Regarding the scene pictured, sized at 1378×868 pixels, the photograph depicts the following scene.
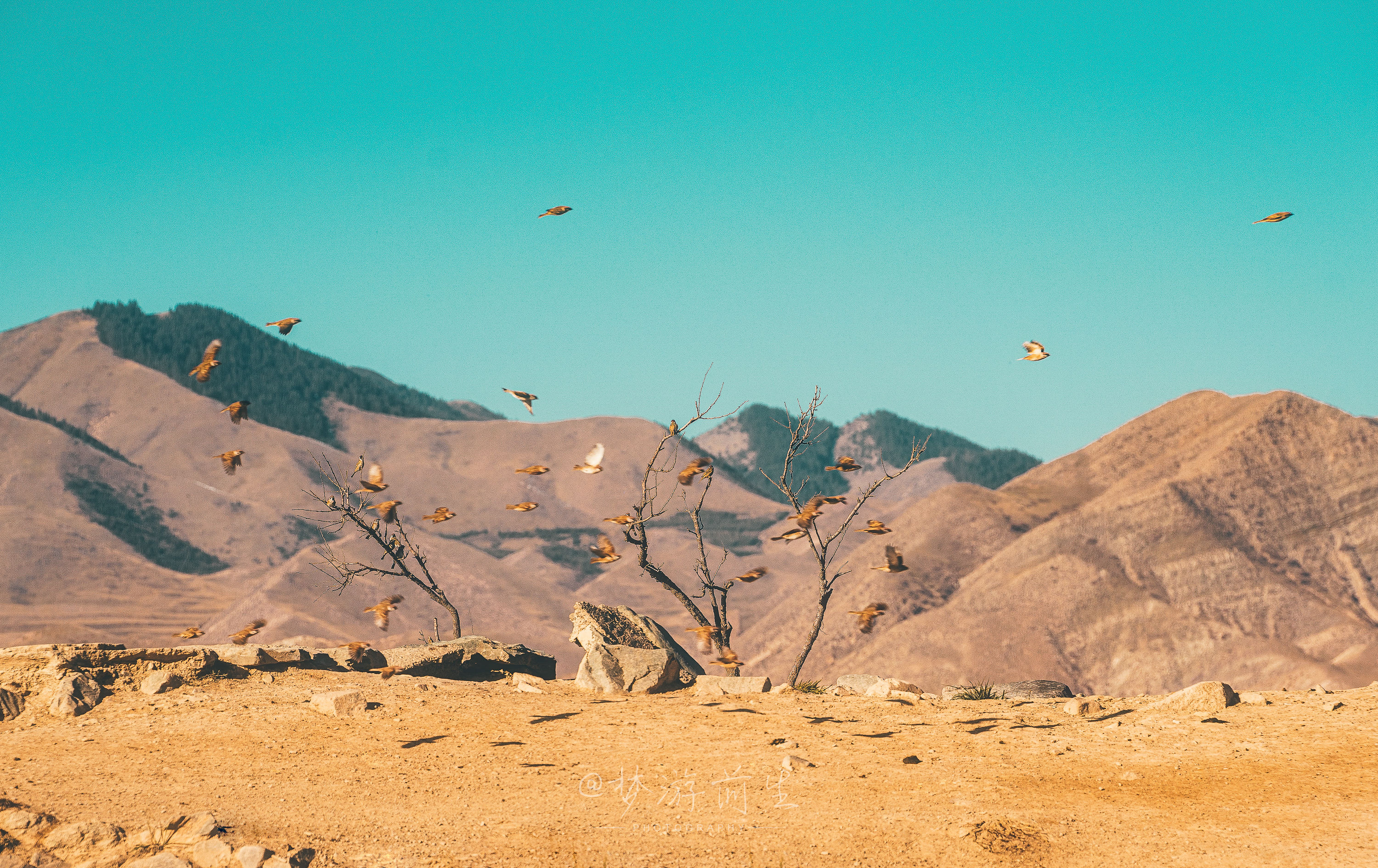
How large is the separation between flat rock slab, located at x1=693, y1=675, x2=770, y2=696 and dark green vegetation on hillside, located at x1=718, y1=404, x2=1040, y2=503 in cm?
13276

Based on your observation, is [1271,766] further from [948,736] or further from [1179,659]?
[1179,659]

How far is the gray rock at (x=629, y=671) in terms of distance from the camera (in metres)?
13.5

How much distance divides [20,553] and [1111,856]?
6913 cm

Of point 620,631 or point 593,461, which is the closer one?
point 593,461

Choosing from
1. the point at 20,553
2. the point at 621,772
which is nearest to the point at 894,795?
the point at 621,772

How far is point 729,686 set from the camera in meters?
13.4

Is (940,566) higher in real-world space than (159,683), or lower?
higher

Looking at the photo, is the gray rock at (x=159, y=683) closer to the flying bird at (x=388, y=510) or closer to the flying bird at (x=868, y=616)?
the flying bird at (x=388, y=510)

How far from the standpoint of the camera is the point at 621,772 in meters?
10.3

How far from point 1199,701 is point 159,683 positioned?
11.4m

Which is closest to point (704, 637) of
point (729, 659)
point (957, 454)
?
point (729, 659)

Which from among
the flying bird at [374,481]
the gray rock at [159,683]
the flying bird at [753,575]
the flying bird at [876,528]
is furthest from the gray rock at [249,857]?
the flying bird at [876,528]

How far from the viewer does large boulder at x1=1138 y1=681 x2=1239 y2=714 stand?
A: 11883 millimetres

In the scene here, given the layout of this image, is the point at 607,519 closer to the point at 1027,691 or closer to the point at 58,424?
the point at 1027,691
